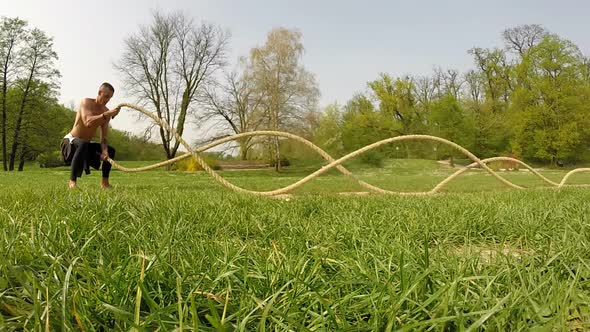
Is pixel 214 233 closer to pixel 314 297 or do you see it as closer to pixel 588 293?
pixel 314 297

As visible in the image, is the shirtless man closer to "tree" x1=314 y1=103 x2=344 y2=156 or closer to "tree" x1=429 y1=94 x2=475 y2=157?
"tree" x1=314 y1=103 x2=344 y2=156

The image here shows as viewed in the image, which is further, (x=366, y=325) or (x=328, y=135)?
(x=328, y=135)

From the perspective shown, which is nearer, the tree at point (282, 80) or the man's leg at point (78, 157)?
the man's leg at point (78, 157)

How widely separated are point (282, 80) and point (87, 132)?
67.0 ft

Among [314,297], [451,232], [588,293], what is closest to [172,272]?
[314,297]

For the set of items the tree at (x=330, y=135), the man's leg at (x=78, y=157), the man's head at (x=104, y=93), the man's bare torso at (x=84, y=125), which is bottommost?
the man's leg at (x=78, y=157)

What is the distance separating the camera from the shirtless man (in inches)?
223

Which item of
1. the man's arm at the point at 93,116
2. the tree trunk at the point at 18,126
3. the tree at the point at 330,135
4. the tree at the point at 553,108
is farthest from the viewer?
the tree at the point at 330,135

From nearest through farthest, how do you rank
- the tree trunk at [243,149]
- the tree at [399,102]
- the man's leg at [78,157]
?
the man's leg at [78,157] < the tree trunk at [243,149] < the tree at [399,102]

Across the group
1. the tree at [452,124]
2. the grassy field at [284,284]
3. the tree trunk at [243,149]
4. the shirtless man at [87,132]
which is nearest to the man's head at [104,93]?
the shirtless man at [87,132]

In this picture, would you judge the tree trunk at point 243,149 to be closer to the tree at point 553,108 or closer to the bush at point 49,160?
the bush at point 49,160

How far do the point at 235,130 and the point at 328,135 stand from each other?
11.1 meters

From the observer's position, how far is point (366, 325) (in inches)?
30.7

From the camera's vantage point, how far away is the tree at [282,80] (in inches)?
974
